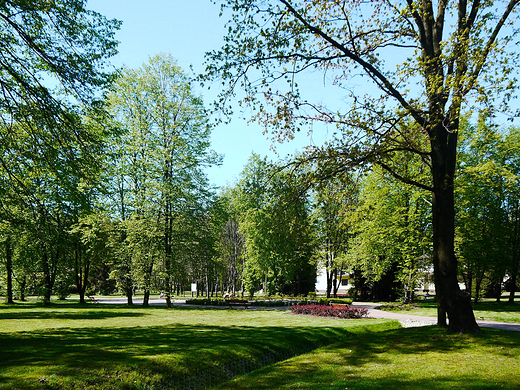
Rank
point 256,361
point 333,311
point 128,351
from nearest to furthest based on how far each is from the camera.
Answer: point 128,351, point 256,361, point 333,311

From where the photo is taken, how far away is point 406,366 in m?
7.91

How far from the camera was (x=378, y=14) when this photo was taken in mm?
12578

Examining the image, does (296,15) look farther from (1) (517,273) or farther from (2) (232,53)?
(1) (517,273)

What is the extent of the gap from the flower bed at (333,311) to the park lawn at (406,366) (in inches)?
431

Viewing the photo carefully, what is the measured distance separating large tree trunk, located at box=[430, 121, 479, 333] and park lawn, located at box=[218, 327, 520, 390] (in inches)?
24.4

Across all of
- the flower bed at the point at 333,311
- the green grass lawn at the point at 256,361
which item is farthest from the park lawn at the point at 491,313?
the green grass lawn at the point at 256,361

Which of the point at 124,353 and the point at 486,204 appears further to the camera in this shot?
the point at 486,204

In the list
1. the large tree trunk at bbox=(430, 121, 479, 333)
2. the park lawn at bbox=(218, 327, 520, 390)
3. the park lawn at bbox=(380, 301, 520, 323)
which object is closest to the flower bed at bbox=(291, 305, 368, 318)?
the park lawn at bbox=(380, 301, 520, 323)

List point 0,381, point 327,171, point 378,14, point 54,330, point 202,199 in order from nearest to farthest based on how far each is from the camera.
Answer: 1. point 0,381
2. point 327,171
3. point 378,14
4. point 54,330
5. point 202,199

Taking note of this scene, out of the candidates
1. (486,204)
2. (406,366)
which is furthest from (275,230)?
(486,204)

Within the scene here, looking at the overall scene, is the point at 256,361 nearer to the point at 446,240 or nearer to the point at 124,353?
the point at 124,353

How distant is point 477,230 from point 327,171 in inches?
949

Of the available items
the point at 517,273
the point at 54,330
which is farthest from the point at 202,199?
the point at 517,273

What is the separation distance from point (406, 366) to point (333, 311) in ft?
48.9
